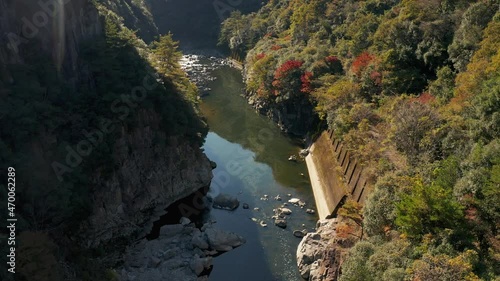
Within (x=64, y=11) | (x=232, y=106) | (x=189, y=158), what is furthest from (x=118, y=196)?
(x=232, y=106)

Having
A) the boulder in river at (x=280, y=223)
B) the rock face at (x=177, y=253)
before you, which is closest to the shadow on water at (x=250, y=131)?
the boulder in river at (x=280, y=223)

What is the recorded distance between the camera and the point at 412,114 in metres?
28.3

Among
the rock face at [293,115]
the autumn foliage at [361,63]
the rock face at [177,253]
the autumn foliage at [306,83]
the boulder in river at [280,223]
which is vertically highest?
the autumn foliage at [361,63]

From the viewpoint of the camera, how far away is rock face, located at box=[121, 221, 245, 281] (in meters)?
27.7

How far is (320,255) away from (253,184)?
46.8ft

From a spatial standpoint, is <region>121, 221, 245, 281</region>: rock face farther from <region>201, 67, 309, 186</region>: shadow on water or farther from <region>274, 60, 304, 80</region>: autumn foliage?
<region>274, 60, 304, 80</region>: autumn foliage

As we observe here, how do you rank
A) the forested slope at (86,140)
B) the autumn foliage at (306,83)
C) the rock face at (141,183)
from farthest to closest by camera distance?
1. the autumn foliage at (306,83)
2. the rock face at (141,183)
3. the forested slope at (86,140)

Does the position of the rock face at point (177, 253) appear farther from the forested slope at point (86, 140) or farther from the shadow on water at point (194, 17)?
the shadow on water at point (194, 17)

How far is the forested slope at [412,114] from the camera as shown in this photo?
19.7 metres

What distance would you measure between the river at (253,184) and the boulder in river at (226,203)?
20.0 inches

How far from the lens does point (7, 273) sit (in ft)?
60.5

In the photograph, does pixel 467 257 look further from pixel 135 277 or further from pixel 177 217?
pixel 177 217

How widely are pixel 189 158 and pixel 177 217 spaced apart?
641 cm

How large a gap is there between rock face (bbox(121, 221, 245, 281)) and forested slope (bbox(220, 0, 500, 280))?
10.9m
